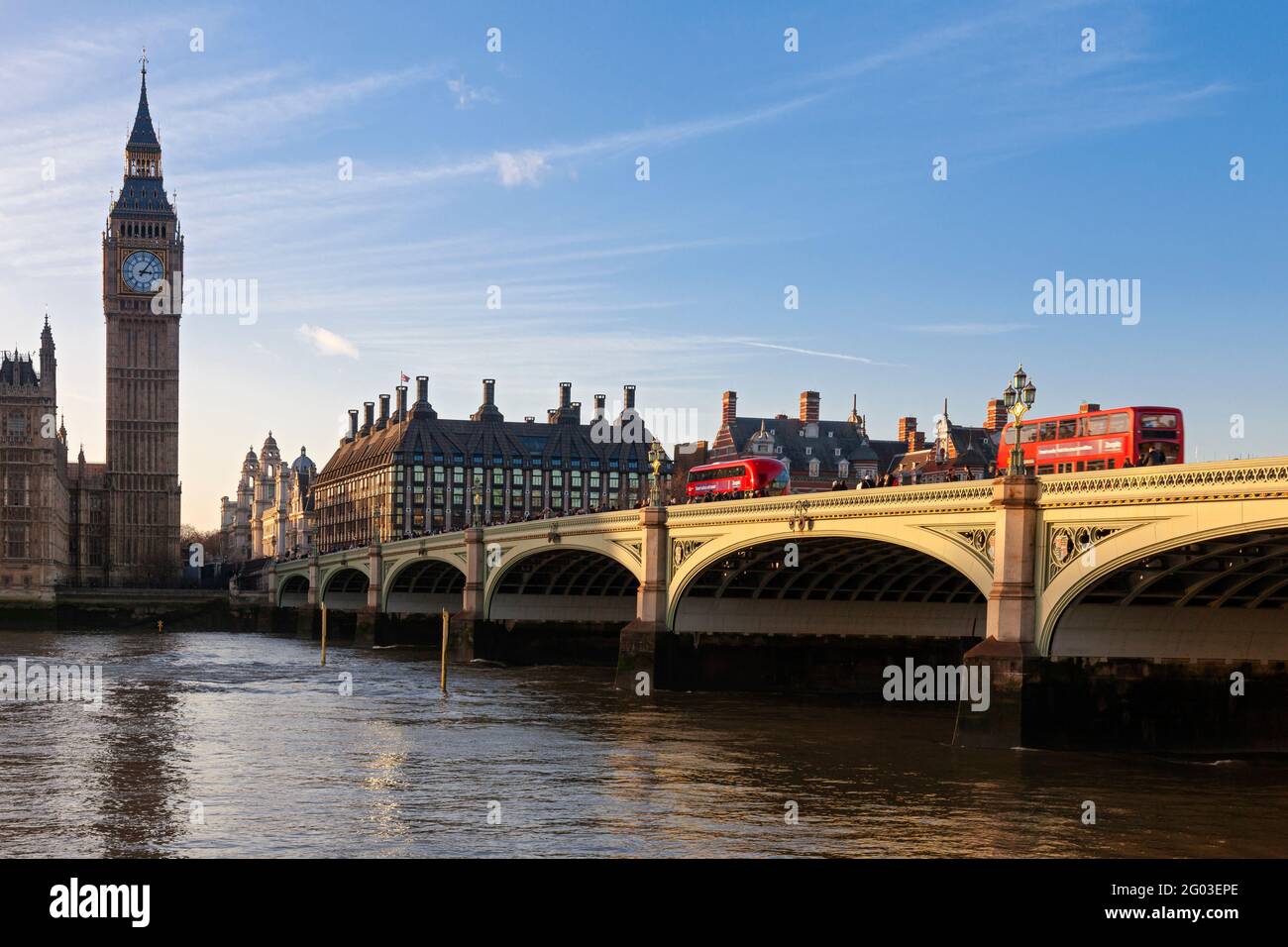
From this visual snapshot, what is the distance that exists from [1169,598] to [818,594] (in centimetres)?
2071

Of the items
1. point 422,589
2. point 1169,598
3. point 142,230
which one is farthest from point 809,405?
point 1169,598

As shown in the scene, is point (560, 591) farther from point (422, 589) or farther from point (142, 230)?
point (142, 230)

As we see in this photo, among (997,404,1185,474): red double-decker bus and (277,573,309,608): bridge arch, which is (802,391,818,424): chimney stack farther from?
(997,404,1185,474): red double-decker bus

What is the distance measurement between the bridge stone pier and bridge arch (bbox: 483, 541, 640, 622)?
0.67 meters

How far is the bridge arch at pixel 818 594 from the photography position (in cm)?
5109

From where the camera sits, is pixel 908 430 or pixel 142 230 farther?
pixel 142 230

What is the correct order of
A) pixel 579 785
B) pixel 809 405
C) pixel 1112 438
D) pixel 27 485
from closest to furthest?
pixel 579 785 → pixel 1112 438 → pixel 27 485 → pixel 809 405

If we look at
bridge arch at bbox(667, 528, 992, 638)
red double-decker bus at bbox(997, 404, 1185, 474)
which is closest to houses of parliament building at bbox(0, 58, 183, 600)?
bridge arch at bbox(667, 528, 992, 638)

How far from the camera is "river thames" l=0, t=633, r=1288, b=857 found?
24.4 meters

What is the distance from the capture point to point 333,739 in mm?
38469

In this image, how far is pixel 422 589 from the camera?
3789 inches

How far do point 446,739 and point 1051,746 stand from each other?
46.8 feet
